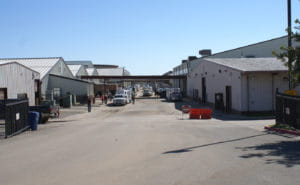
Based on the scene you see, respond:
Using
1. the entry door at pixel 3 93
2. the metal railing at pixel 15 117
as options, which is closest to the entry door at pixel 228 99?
the metal railing at pixel 15 117

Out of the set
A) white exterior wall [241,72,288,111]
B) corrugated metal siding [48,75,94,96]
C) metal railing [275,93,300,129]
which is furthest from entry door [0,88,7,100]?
metal railing [275,93,300,129]

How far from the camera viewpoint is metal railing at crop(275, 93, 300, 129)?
16702 mm

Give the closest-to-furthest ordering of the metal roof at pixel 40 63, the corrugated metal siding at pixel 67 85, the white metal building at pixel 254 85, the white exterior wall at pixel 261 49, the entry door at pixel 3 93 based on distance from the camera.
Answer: the white metal building at pixel 254 85
the entry door at pixel 3 93
the corrugated metal siding at pixel 67 85
the metal roof at pixel 40 63
the white exterior wall at pixel 261 49

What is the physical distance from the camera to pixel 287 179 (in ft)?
24.5

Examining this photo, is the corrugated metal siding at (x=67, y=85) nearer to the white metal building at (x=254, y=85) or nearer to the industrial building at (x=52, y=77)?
the industrial building at (x=52, y=77)

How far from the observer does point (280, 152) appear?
11.1 m

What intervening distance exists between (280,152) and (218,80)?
2596cm

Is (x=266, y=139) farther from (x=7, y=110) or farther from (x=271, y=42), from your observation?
(x=271, y=42)

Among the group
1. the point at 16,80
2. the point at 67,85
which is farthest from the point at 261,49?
the point at 16,80

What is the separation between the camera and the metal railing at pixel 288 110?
16.7 meters

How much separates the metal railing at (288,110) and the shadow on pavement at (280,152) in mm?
3788

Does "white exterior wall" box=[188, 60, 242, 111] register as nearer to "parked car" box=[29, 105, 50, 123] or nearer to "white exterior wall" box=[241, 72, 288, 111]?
"white exterior wall" box=[241, 72, 288, 111]

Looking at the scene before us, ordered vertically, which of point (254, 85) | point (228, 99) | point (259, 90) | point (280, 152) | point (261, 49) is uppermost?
point (261, 49)

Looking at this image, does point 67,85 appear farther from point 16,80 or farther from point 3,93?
point 3,93
